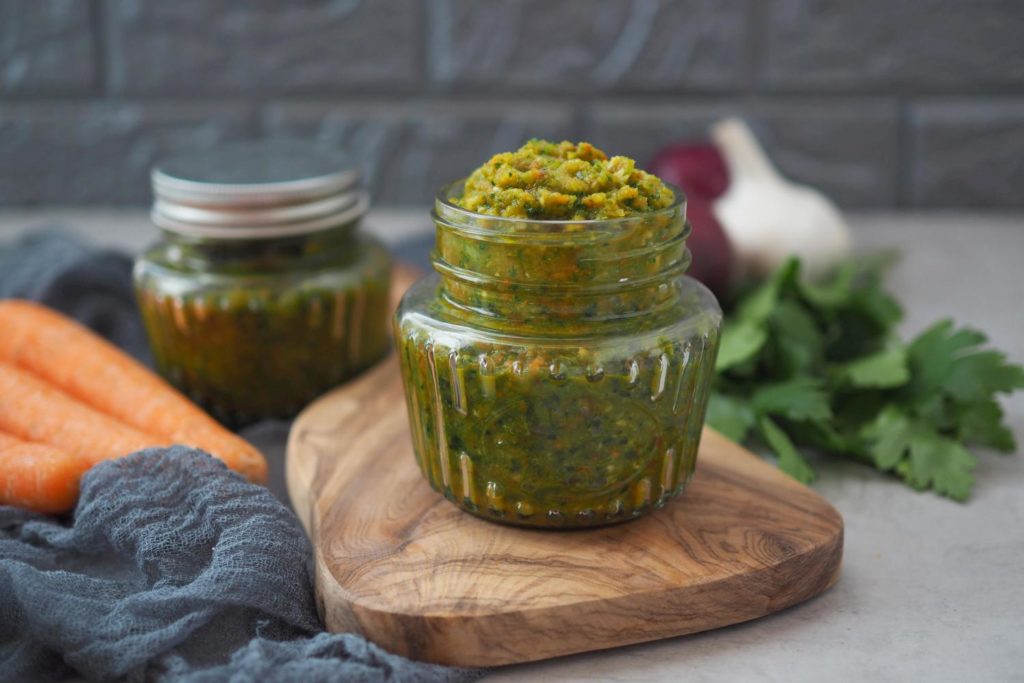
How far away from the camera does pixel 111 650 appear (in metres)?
0.95

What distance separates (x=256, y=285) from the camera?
1.44 m

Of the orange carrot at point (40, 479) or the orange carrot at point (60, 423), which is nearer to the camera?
the orange carrot at point (40, 479)

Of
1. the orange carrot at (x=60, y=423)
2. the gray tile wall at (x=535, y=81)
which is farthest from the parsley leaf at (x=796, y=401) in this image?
the gray tile wall at (x=535, y=81)

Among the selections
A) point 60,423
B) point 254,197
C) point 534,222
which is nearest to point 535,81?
point 254,197

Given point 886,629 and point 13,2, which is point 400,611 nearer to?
point 886,629

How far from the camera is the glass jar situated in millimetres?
1036

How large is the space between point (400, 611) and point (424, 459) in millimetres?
229

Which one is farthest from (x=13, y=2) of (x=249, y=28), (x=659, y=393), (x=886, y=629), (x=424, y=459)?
(x=886, y=629)

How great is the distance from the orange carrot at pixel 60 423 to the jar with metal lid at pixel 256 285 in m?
0.14

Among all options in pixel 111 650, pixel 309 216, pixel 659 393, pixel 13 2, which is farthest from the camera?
pixel 13 2

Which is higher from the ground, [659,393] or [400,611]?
[659,393]

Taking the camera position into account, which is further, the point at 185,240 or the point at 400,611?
the point at 185,240

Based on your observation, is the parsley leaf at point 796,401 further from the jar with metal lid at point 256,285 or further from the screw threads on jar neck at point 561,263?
the jar with metal lid at point 256,285

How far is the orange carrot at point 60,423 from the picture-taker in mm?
1327
